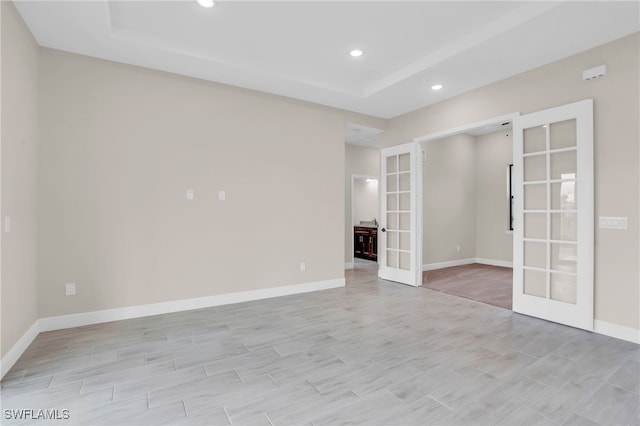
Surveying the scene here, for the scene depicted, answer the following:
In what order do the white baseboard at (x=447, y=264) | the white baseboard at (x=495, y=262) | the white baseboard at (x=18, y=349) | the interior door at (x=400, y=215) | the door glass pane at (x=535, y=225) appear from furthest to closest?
1. the white baseboard at (x=495, y=262)
2. the white baseboard at (x=447, y=264)
3. the interior door at (x=400, y=215)
4. the door glass pane at (x=535, y=225)
5. the white baseboard at (x=18, y=349)

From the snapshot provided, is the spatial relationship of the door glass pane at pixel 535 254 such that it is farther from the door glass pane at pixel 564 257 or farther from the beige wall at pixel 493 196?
the beige wall at pixel 493 196

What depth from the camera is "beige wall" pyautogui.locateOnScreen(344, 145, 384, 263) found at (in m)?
7.23

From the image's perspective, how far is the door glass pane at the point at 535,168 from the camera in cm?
374

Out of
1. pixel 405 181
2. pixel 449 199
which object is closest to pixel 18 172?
pixel 405 181

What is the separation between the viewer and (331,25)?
3182 mm

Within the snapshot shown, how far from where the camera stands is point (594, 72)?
10.8ft

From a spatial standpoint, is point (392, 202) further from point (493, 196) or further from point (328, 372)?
point (328, 372)

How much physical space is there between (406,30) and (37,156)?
3.98 m

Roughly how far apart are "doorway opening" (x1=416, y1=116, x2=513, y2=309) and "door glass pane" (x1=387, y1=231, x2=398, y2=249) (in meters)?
Result: 1.19

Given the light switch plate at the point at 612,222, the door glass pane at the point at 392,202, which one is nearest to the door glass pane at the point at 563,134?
the light switch plate at the point at 612,222

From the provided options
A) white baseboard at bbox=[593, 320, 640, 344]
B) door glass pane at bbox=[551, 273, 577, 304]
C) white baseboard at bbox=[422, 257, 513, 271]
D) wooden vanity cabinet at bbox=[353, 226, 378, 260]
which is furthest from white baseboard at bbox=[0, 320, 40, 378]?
wooden vanity cabinet at bbox=[353, 226, 378, 260]

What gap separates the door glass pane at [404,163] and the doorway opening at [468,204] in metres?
1.36

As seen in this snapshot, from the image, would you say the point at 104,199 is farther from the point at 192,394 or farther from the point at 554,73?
the point at 554,73

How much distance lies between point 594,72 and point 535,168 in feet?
3.57
